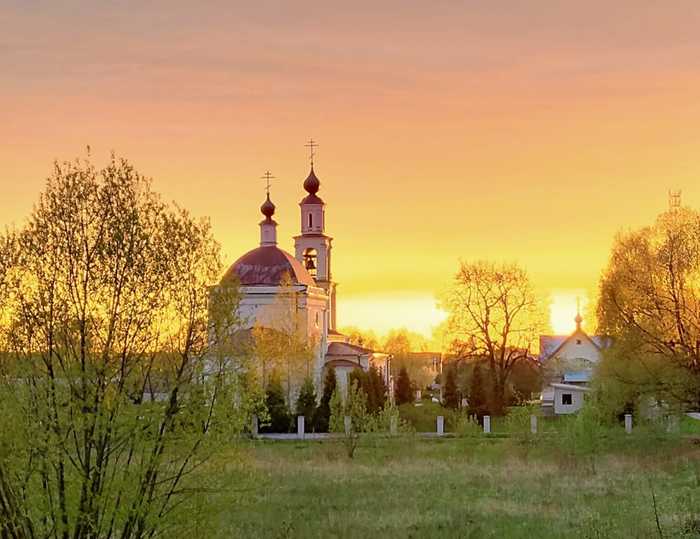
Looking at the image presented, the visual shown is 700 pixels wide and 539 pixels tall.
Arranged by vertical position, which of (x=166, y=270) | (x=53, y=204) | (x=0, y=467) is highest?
(x=53, y=204)

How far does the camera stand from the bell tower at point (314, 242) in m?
63.2

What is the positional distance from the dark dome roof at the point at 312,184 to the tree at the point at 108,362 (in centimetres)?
5077

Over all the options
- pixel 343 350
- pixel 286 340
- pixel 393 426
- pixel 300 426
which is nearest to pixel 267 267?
pixel 343 350

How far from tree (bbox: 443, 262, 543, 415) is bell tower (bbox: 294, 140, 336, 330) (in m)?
13.0

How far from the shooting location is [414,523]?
19.1m

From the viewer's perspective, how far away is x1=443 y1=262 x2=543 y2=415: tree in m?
51.7

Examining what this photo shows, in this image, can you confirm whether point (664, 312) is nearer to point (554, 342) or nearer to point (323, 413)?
point (323, 413)

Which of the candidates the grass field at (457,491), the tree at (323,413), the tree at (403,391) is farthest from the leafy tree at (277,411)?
the tree at (403,391)

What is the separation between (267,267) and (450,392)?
444 inches

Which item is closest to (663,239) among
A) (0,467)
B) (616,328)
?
(616,328)

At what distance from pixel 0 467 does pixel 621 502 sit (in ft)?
43.8

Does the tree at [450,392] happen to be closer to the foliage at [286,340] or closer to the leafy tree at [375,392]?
the leafy tree at [375,392]

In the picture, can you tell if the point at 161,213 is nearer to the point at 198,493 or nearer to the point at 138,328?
the point at 138,328

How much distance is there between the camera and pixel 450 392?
52062mm
